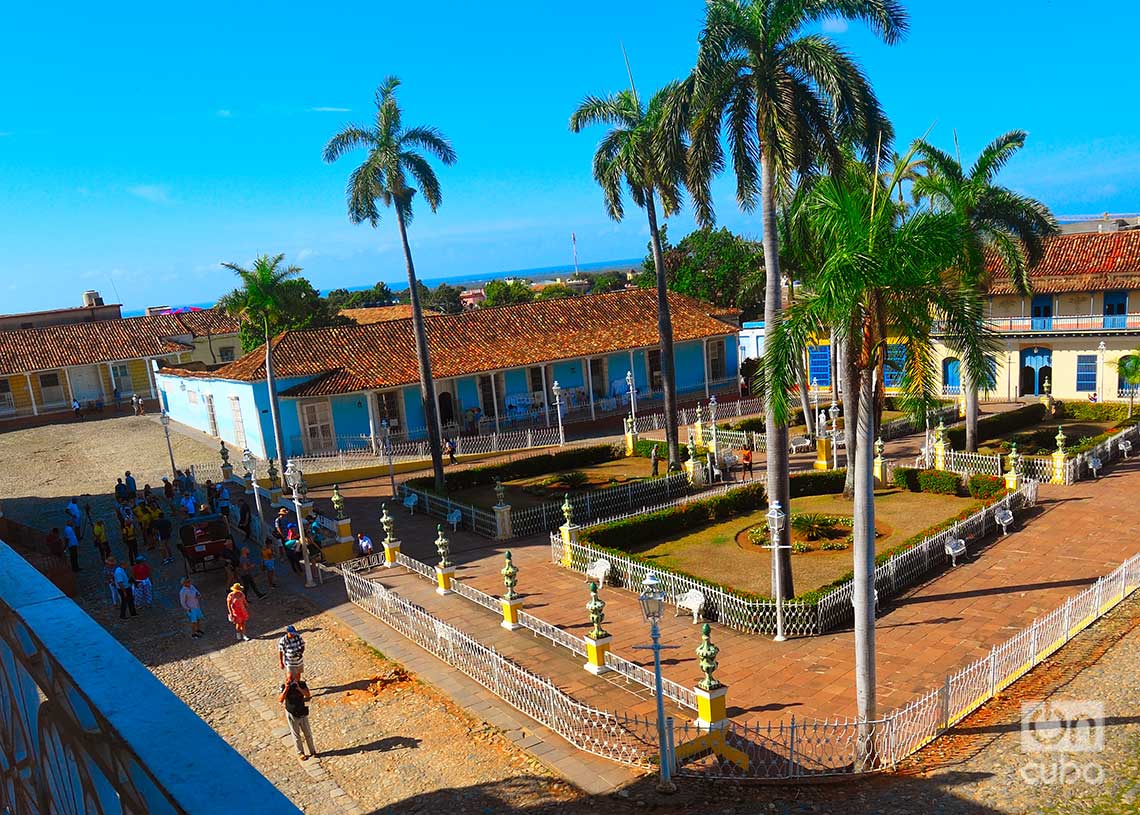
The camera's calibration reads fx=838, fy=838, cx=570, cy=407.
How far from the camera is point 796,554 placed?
1920 centimetres

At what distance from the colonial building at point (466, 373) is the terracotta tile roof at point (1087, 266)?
43.4ft

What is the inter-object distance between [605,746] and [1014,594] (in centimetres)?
929

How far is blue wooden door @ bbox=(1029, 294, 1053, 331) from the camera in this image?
35062 millimetres

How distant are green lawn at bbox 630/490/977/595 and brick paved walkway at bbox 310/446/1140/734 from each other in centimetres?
191

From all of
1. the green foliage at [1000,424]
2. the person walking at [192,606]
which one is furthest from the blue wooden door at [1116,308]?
the person walking at [192,606]

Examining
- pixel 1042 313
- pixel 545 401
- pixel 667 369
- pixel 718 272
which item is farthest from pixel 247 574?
pixel 718 272

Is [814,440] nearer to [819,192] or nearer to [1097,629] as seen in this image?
[1097,629]

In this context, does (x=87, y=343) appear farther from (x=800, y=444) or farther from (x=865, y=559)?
(x=865, y=559)

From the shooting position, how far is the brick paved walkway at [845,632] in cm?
1248

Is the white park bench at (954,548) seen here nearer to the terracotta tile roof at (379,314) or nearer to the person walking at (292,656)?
the person walking at (292,656)

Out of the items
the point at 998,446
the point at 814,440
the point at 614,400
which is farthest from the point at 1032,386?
the point at 614,400

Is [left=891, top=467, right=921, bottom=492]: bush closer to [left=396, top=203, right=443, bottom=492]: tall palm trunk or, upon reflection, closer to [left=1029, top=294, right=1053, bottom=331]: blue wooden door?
[left=396, top=203, right=443, bottom=492]: tall palm trunk

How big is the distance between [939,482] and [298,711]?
1813 cm

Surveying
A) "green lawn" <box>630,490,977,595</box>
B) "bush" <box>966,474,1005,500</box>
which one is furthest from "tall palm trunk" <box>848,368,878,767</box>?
"bush" <box>966,474,1005,500</box>
